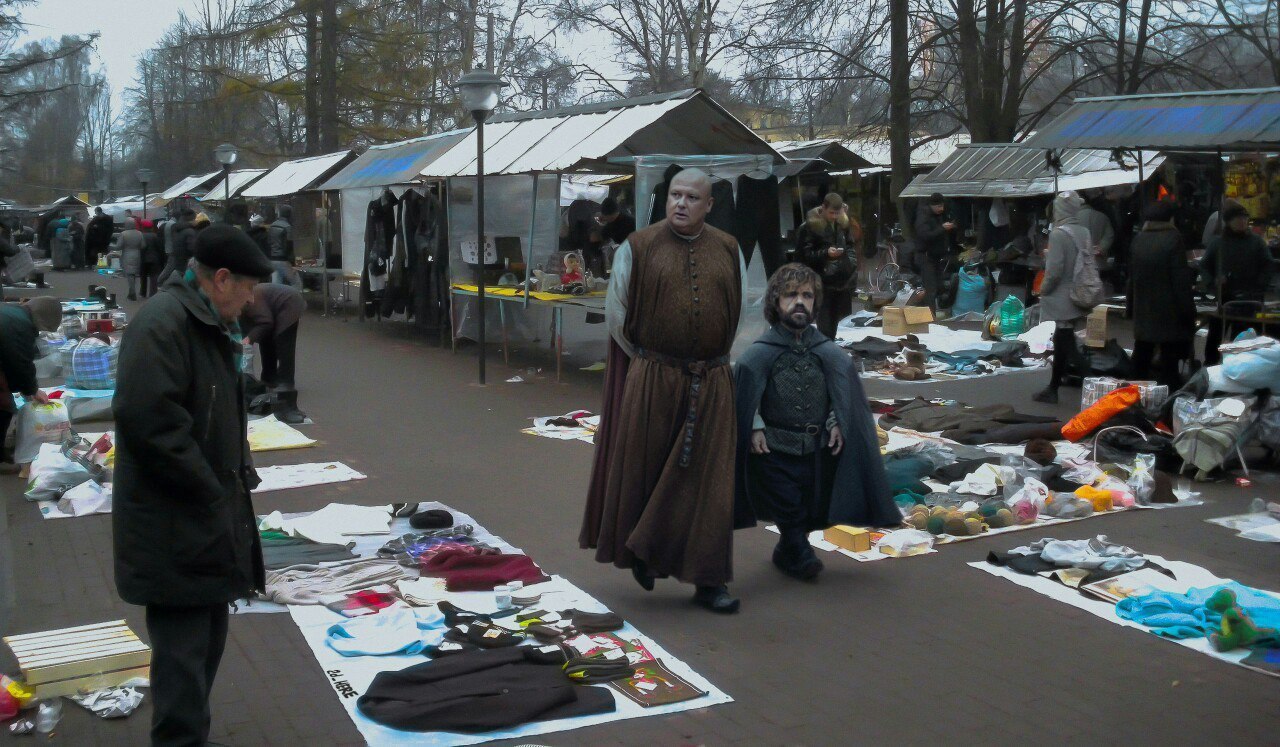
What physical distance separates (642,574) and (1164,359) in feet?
23.0

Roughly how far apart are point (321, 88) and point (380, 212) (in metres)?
15.2

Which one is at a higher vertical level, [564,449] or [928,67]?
[928,67]

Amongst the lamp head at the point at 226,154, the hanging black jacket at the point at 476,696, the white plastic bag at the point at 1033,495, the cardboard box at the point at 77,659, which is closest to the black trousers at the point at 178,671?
the hanging black jacket at the point at 476,696

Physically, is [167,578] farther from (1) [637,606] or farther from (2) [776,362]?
(2) [776,362]

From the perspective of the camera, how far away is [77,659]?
185 inches

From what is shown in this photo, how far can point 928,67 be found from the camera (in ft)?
87.0

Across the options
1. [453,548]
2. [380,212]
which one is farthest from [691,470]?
[380,212]

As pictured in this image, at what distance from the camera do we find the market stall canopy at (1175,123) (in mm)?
10250

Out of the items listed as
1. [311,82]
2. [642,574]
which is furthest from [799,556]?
[311,82]

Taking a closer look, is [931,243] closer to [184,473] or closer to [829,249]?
[829,249]

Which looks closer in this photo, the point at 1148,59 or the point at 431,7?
the point at 1148,59

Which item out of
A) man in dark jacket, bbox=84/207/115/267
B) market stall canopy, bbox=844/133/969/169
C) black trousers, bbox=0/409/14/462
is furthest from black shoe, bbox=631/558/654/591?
man in dark jacket, bbox=84/207/115/267

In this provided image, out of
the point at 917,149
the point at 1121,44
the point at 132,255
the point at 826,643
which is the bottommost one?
the point at 826,643

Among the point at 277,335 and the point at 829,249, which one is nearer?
the point at 277,335
